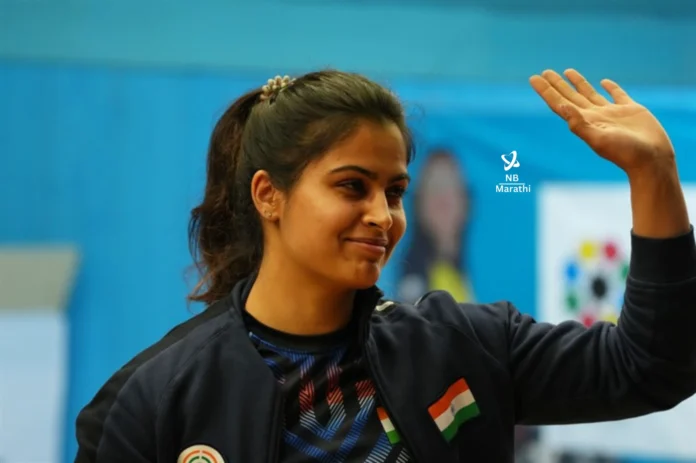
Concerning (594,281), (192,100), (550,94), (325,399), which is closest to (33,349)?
(192,100)

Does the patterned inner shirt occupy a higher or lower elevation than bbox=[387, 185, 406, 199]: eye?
lower

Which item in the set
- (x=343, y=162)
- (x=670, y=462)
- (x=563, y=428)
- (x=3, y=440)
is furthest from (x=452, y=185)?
(x=343, y=162)

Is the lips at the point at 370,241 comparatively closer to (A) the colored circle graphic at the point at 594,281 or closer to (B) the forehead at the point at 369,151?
(B) the forehead at the point at 369,151

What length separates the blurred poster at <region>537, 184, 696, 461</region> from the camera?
269 cm

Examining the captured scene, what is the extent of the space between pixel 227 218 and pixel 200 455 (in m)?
0.40

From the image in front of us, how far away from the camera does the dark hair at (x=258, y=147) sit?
1207 mm

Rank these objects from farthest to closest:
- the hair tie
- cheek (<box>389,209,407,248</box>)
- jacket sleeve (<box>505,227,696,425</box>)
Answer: the hair tie < cheek (<box>389,209,407,248</box>) < jacket sleeve (<box>505,227,696,425</box>)

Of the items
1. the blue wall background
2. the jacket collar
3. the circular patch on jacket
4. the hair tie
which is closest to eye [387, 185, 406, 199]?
the jacket collar

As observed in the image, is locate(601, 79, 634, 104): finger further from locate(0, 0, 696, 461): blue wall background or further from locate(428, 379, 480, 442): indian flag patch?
locate(0, 0, 696, 461): blue wall background

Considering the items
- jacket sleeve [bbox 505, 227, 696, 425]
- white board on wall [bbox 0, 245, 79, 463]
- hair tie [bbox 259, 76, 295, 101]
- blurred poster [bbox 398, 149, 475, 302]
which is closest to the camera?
jacket sleeve [bbox 505, 227, 696, 425]

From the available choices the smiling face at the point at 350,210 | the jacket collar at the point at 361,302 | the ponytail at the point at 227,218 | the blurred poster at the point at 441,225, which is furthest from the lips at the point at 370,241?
the blurred poster at the point at 441,225

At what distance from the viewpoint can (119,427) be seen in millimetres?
1127

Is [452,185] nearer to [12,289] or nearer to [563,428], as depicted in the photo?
[563,428]

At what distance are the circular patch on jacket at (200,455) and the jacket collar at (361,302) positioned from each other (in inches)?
7.2
